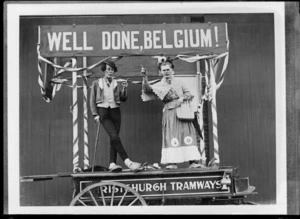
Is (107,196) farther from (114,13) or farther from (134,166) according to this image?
(114,13)

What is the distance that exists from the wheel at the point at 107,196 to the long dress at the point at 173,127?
75 cm

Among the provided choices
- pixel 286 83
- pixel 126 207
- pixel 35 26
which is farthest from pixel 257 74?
pixel 35 26

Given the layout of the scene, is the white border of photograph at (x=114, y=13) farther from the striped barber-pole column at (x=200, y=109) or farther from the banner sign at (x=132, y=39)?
the striped barber-pole column at (x=200, y=109)

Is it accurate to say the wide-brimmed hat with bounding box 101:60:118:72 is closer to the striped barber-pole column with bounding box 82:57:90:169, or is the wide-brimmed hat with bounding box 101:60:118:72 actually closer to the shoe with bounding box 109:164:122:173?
the striped barber-pole column with bounding box 82:57:90:169

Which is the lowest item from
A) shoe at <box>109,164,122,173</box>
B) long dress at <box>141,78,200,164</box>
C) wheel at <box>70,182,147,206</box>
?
wheel at <box>70,182,147,206</box>

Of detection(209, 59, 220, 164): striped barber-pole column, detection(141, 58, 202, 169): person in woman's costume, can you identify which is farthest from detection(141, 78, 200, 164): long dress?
detection(209, 59, 220, 164): striped barber-pole column

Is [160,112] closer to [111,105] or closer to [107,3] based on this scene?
[111,105]

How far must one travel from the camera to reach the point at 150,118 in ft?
29.5

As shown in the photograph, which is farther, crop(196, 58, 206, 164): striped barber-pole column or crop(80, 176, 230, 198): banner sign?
crop(196, 58, 206, 164): striped barber-pole column

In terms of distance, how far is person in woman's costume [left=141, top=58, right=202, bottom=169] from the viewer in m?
8.83

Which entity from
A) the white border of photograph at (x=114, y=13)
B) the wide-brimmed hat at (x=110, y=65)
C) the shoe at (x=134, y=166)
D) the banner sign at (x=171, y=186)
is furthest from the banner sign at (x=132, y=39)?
the banner sign at (x=171, y=186)

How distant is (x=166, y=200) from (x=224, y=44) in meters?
2.73

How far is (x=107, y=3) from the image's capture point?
8.98m

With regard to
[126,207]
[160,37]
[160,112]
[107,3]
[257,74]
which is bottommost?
[126,207]
